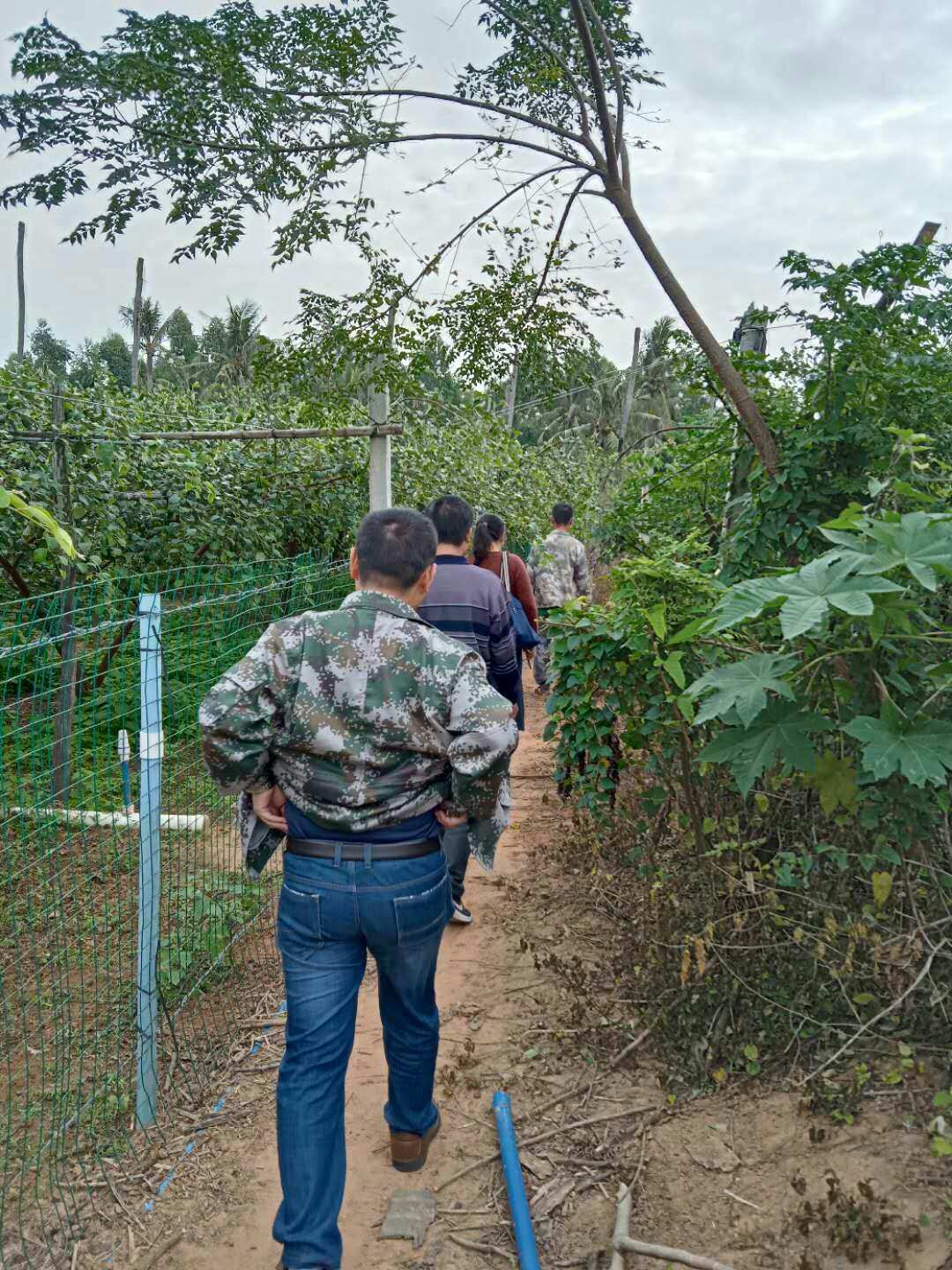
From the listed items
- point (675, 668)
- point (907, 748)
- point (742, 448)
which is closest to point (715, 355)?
point (742, 448)

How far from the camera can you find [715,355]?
3869 millimetres

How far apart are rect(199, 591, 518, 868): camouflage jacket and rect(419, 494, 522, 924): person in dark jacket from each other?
1683mm

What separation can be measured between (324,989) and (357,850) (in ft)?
1.07

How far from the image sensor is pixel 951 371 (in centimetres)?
328

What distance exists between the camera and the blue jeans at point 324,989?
2.19 m

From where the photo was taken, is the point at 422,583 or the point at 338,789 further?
the point at 422,583

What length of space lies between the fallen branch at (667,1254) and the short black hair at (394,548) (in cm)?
160

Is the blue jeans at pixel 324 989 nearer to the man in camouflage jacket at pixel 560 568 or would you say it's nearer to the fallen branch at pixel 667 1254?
the fallen branch at pixel 667 1254

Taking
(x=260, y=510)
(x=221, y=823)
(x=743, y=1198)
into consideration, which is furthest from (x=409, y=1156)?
(x=260, y=510)

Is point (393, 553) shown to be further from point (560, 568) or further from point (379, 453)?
point (560, 568)

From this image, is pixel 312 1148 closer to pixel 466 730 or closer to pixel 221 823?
pixel 466 730

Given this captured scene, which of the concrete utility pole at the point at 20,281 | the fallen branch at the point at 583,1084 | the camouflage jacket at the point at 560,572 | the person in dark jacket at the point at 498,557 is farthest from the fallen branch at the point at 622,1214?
the concrete utility pole at the point at 20,281

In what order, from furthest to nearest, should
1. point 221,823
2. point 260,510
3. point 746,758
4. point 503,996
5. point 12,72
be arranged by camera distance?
point 260,510, point 221,823, point 12,72, point 503,996, point 746,758

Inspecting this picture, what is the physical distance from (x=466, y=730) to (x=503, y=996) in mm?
1701
